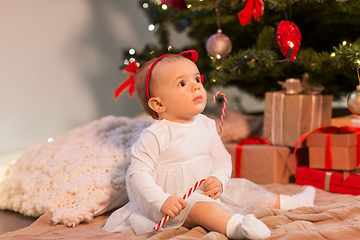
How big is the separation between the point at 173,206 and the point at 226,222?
0.50 feet

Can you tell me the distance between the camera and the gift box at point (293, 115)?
5.11ft

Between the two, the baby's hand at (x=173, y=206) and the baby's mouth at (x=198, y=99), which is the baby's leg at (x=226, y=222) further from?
the baby's mouth at (x=198, y=99)

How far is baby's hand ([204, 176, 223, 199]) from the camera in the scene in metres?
1.06

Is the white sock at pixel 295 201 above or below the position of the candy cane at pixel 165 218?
below

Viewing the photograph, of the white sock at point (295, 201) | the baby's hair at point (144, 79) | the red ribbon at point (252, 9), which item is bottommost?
the white sock at point (295, 201)

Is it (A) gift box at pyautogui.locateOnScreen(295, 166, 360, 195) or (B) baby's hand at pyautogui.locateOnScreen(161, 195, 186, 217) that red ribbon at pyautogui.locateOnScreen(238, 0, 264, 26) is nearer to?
(A) gift box at pyautogui.locateOnScreen(295, 166, 360, 195)

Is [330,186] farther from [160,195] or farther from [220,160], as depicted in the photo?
[160,195]

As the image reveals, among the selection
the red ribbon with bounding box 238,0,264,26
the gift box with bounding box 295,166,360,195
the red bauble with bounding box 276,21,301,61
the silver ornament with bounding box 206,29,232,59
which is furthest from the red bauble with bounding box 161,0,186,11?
the gift box with bounding box 295,166,360,195

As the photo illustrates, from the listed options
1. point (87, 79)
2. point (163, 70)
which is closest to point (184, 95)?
point (163, 70)

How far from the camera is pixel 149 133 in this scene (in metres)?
1.09

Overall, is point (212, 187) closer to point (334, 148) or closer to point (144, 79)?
point (144, 79)

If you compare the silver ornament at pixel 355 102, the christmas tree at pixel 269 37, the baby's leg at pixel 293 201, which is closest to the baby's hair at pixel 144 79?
the christmas tree at pixel 269 37

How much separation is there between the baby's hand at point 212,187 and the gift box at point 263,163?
54 cm

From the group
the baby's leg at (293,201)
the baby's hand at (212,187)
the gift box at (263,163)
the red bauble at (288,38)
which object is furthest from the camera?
the gift box at (263,163)
